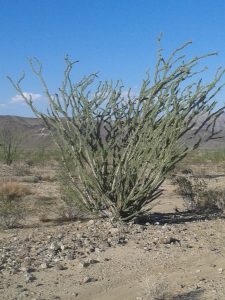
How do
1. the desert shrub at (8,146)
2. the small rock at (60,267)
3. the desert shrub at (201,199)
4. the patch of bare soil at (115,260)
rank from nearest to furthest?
the patch of bare soil at (115,260) → the small rock at (60,267) → the desert shrub at (201,199) → the desert shrub at (8,146)

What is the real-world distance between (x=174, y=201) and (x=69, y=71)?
656 cm

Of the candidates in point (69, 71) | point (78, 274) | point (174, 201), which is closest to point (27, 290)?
point (78, 274)

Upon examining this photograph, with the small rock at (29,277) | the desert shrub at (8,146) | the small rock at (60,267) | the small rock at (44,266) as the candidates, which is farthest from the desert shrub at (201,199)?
the desert shrub at (8,146)

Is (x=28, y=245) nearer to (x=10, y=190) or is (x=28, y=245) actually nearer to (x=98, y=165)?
(x=98, y=165)

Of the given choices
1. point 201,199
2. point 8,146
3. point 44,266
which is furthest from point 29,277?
point 8,146

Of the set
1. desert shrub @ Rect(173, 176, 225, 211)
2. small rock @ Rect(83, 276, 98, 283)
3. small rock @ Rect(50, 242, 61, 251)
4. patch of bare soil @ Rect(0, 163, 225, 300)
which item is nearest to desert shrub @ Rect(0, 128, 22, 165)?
desert shrub @ Rect(173, 176, 225, 211)

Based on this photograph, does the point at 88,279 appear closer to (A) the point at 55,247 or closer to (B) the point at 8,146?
(A) the point at 55,247

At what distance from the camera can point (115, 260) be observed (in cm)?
723

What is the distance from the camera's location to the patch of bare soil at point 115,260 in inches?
234

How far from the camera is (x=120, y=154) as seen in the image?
9.73 metres

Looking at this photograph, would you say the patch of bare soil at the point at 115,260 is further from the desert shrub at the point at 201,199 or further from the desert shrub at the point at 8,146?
the desert shrub at the point at 8,146

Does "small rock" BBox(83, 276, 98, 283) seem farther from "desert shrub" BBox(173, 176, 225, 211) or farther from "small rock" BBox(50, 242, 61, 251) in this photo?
"desert shrub" BBox(173, 176, 225, 211)

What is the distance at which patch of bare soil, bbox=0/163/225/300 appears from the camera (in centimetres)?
593

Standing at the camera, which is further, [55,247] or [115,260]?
[55,247]
